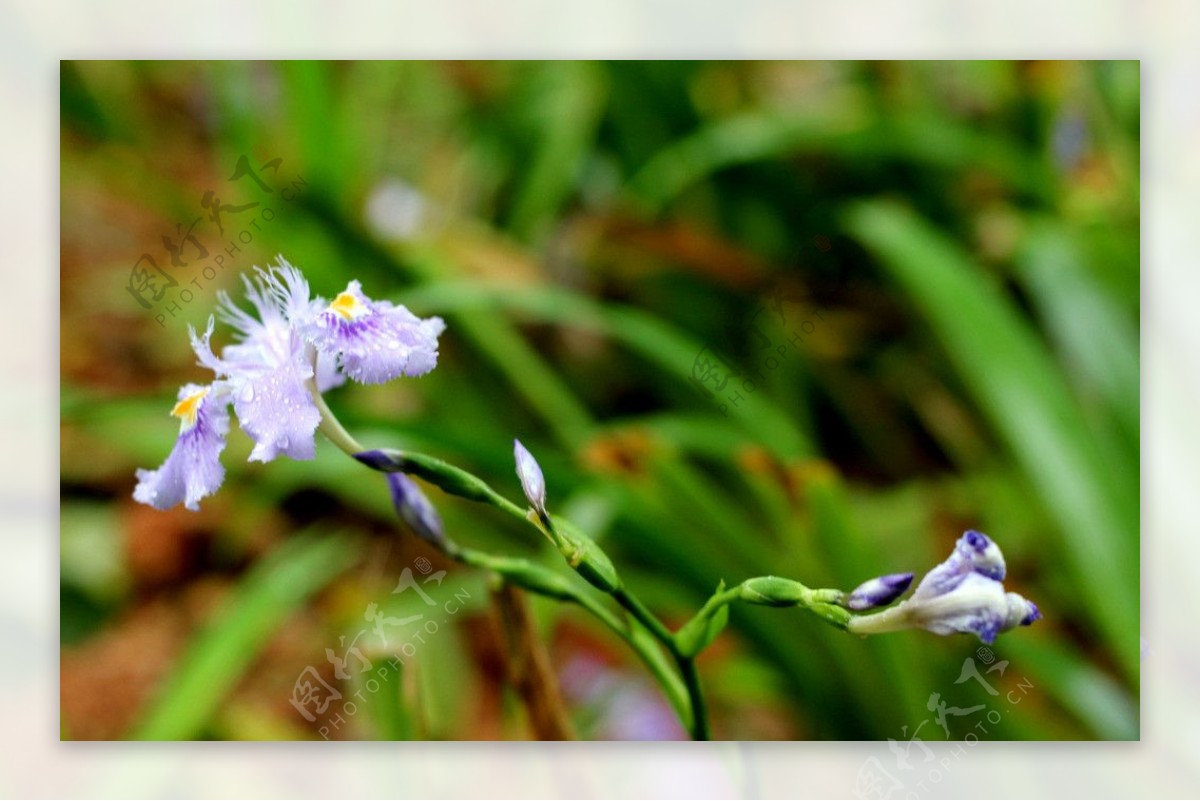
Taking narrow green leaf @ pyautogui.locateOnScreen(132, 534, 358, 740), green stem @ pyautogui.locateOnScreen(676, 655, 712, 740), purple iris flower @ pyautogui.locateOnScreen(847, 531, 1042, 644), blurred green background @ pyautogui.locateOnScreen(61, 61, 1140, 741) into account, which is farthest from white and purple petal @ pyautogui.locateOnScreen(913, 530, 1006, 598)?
narrow green leaf @ pyautogui.locateOnScreen(132, 534, 358, 740)

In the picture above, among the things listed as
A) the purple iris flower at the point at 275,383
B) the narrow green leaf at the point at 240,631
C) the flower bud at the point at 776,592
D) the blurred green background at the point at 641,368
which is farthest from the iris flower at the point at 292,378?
the narrow green leaf at the point at 240,631

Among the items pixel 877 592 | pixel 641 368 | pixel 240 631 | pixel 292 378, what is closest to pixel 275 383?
pixel 292 378

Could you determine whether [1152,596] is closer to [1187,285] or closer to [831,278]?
[1187,285]

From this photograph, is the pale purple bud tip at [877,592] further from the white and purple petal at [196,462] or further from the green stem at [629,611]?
the white and purple petal at [196,462]

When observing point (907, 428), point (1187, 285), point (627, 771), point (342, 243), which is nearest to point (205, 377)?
point (342, 243)

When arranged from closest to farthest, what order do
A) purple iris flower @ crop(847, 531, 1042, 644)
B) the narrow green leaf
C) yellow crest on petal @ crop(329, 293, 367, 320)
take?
purple iris flower @ crop(847, 531, 1042, 644) → yellow crest on petal @ crop(329, 293, 367, 320) → the narrow green leaf

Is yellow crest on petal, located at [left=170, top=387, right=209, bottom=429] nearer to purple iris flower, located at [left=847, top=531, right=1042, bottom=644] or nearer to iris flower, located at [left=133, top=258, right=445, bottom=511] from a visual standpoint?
iris flower, located at [left=133, top=258, right=445, bottom=511]

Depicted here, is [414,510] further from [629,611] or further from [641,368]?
[641,368]
